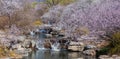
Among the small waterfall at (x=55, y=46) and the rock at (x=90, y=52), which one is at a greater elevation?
the small waterfall at (x=55, y=46)

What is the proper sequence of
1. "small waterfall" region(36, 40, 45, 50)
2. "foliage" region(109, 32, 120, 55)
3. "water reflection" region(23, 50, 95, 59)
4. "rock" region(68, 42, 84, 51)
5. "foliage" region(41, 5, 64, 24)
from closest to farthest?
"foliage" region(109, 32, 120, 55)
"water reflection" region(23, 50, 95, 59)
"rock" region(68, 42, 84, 51)
"small waterfall" region(36, 40, 45, 50)
"foliage" region(41, 5, 64, 24)

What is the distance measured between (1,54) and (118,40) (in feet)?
31.1

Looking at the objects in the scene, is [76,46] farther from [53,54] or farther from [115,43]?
[115,43]

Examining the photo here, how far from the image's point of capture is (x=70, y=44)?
33969 mm

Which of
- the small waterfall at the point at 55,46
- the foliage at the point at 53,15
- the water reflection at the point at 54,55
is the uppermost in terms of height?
the foliage at the point at 53,15

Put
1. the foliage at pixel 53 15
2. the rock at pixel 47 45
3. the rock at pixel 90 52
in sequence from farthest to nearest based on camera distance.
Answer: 1. the foliage at pixel 53 15
2. the rock at pixel 47 45
3. the rock at pixel 90 52

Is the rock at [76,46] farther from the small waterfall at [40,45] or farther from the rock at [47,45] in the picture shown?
the small waterfall at [40,45]

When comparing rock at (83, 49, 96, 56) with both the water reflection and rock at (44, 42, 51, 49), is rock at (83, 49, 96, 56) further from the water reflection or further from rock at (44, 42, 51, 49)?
rock at (44, 42, 51, 49)

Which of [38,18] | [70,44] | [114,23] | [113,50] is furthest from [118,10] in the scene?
[38,18]

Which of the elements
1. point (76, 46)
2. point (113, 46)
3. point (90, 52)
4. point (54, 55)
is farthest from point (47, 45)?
point (113, 46)

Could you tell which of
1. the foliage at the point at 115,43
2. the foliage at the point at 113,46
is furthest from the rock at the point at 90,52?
the foliage at the point at 115,43

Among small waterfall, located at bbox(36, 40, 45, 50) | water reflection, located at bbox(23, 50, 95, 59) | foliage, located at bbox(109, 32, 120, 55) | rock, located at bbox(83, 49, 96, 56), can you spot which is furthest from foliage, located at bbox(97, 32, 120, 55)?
small waterfall, located at bbox(36, 40, 45, 50)

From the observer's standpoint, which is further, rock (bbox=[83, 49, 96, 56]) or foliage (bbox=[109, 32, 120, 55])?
rock (bbox=[83, 49, 96, 56])

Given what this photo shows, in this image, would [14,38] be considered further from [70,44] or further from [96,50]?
[96,50]
